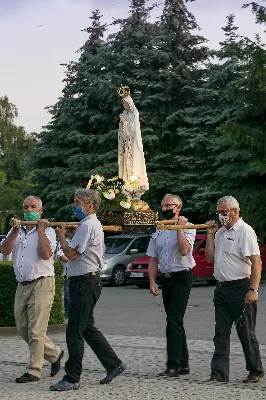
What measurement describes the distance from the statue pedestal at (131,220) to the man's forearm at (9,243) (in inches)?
45.8

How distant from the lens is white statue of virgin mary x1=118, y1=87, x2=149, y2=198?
1681 cm

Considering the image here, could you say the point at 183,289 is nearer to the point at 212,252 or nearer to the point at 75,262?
the point at 212,252

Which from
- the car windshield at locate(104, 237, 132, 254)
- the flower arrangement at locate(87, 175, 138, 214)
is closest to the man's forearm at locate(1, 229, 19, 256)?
the flower arrangement at locate(87, 175, 138, 214)

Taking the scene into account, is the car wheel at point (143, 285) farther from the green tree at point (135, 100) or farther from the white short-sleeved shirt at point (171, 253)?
the white short-sleeved shirt at point (171, 253)

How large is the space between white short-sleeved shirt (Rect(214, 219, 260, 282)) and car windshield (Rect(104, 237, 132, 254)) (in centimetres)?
2150

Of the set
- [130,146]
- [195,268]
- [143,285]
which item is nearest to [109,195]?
[130,146]

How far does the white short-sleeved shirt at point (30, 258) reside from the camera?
10047mm

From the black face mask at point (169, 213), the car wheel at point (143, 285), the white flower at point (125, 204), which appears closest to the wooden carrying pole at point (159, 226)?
the black face mask at point (169, 213)

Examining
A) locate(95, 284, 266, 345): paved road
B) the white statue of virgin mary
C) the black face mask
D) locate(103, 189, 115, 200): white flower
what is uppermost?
the white statue of virgin mary

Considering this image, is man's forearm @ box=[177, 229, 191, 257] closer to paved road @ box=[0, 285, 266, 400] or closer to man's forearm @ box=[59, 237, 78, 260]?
man's forearm @ box=[59, 237, 78, 260]

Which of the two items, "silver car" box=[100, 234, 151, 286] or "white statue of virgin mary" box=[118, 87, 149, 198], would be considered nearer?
"white statue of virgin mary" box=[118, 87, 149, 198]

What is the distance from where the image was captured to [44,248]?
992cm

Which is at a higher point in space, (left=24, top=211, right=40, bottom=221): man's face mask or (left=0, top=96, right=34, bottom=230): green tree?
(left=0, top=96, right=34, bottom=230): green tree

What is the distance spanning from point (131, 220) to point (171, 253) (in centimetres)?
60
